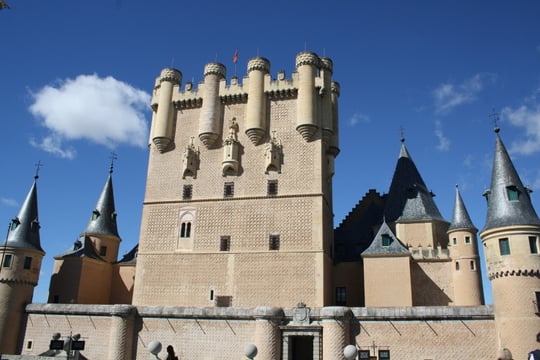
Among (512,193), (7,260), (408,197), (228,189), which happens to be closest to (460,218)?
(408,197)

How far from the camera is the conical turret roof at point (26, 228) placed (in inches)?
1186

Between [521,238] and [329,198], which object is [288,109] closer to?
[329,198]

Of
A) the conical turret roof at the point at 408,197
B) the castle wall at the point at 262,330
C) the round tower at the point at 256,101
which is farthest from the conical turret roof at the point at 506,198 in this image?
the round tower at the point at 256,101

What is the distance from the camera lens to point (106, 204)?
38.2 m

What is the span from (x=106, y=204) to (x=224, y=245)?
42.7 feet

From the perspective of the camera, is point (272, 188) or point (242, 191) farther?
point (242, 191)

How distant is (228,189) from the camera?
3120 centimetres

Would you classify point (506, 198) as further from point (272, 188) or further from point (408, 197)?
point (272, 188)

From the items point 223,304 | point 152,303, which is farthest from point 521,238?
point 152,303

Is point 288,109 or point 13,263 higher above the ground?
point 288,109

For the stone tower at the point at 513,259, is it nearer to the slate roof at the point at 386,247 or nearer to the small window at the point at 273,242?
the slate roof at the point at 386,247

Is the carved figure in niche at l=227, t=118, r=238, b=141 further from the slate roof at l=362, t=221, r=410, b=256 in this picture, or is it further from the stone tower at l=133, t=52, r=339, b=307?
the slate roof at l=362, t=221, r=410, b=256

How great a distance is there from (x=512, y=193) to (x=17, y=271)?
27398 millimetres

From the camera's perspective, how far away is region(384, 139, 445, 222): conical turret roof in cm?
3228
